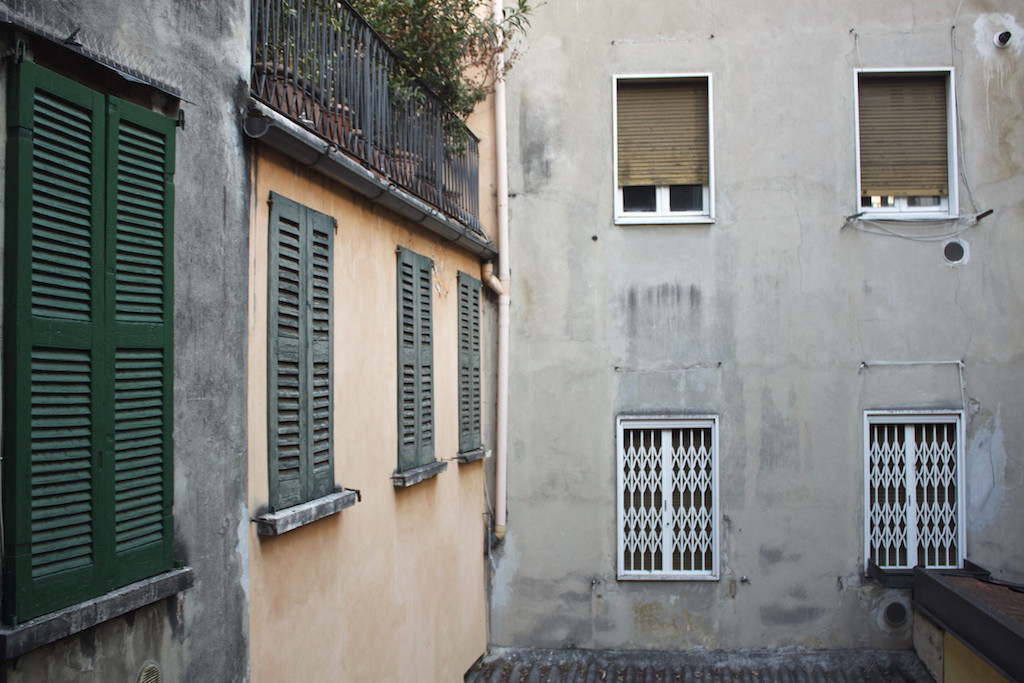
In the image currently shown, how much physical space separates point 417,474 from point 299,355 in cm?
195

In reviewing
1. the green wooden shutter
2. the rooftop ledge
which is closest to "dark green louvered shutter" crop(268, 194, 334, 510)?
the rooftop ledge

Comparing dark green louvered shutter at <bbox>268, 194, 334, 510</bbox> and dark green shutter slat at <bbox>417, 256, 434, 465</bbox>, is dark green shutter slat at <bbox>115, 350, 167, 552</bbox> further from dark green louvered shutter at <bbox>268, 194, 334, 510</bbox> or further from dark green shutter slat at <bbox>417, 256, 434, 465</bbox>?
dark green shutter slat at <bbox>417, 256, 434, 465</bbox>

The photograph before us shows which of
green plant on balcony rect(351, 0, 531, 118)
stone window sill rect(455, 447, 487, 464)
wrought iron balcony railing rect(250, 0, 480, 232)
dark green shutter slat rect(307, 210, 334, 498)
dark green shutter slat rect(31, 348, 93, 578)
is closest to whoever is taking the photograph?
dark green shutter slat rect(31, 348, 93, 578)

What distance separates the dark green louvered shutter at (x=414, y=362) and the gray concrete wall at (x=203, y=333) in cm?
225

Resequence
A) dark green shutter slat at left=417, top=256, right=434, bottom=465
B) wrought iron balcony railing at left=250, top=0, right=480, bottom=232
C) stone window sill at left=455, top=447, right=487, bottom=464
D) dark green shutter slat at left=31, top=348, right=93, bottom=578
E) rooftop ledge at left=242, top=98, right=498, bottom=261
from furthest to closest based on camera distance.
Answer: stone window sill at left=455, top=447, right=487, bottom=464
dark green shutter slat at left=417, top=256, right=434, bottom=465
wrought iron balcony railing at left=250, top=0, right=480, bottom=232
rooftop ledge at left=242, top=98, right=498, bottom=261
dark green shutter slat at left=31, top=348, right=93, bottom=578

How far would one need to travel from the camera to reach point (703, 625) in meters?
8.67

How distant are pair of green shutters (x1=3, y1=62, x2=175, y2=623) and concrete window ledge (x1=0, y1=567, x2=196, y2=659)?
4 cm

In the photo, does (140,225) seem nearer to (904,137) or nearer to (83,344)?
(83,344)

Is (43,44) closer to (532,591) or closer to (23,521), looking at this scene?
(23,521)

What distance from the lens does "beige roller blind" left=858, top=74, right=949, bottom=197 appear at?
29.0 ft

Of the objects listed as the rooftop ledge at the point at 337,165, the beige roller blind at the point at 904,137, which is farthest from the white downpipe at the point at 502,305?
the beige roller blind at the point at 904,137

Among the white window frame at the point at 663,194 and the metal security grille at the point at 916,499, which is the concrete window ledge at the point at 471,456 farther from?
the metal security grille at the point at 916,499

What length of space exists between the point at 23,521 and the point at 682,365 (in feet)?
22.7

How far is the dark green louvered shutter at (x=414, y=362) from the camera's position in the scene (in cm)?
625
